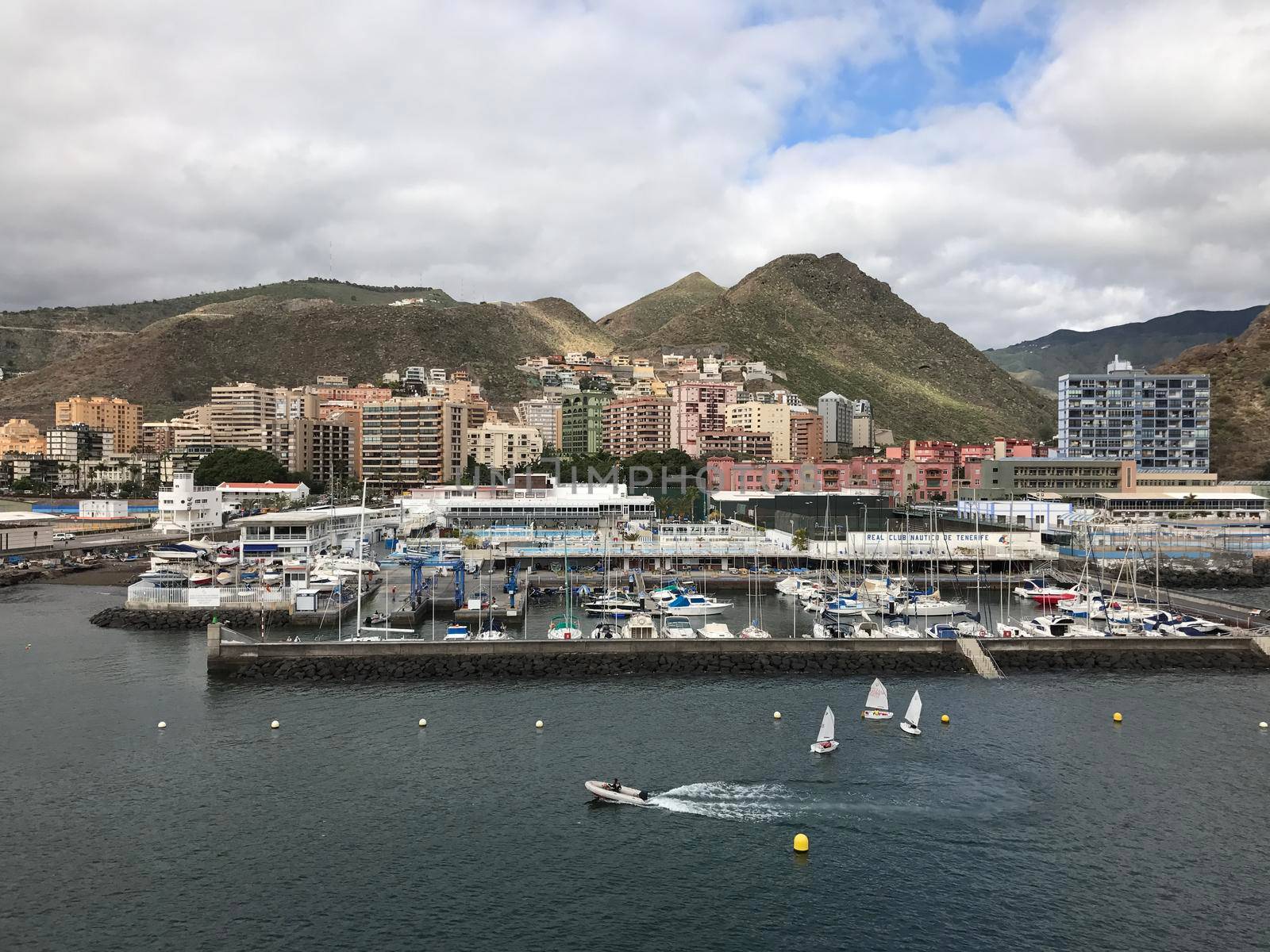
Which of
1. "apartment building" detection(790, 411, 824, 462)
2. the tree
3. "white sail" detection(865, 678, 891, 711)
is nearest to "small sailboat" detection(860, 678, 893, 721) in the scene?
"white sail" detection(865, 678, 891, 711)

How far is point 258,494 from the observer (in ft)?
310

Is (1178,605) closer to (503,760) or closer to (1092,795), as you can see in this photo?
(1092,795)

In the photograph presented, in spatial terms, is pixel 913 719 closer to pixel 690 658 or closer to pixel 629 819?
pixel 690 658

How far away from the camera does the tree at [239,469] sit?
341ft

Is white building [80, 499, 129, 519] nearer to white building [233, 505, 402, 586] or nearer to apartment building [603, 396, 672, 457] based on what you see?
white building [233, 505, 402, 586]

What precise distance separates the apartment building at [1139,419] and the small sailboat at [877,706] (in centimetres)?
9227

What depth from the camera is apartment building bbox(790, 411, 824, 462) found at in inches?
5389

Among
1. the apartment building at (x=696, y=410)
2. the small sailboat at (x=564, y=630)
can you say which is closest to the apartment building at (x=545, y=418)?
the apartment building at (x=696, y=410)

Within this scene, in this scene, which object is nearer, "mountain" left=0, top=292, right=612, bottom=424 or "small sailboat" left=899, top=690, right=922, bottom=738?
"small sailboat" left=899, top=690, right=922, bottom=738

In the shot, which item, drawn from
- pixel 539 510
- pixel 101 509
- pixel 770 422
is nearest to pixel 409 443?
pixel 101 509

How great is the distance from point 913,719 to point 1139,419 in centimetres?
9842

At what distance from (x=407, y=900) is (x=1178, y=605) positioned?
4012cm

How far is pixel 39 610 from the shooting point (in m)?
46.9

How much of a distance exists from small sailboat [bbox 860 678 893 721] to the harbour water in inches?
18.0
